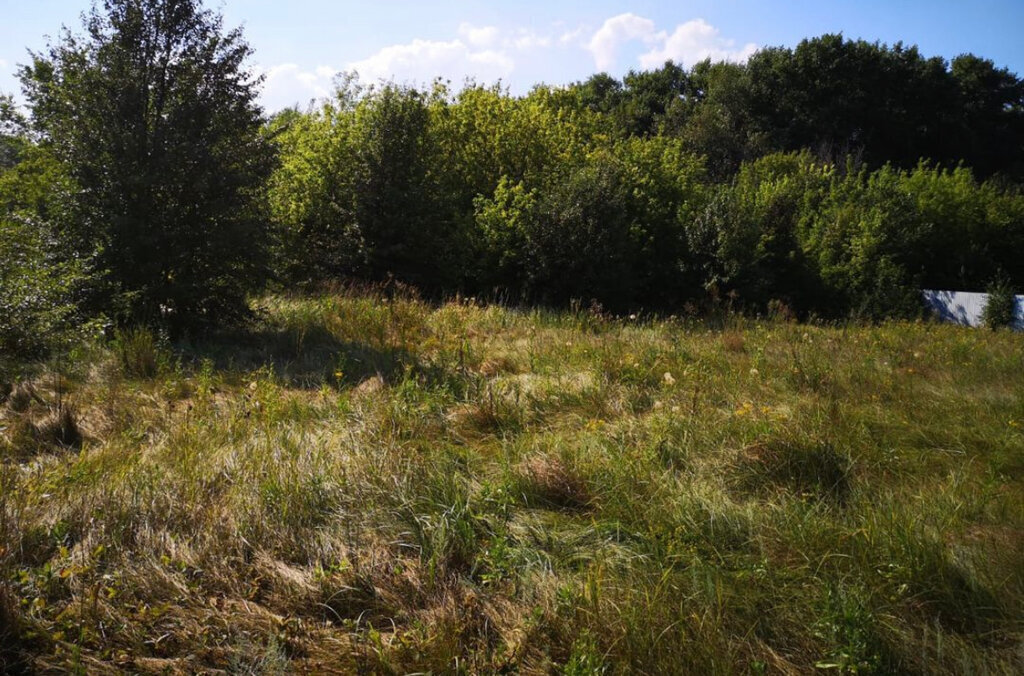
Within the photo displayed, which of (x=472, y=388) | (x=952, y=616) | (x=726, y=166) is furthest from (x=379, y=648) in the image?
(x=726, y=166)

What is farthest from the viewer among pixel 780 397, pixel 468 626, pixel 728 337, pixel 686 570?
pixel 728 337

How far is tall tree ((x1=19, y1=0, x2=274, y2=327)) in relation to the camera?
22.1 ft

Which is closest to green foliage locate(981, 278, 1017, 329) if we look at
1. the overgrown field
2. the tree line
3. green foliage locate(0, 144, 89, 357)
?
the tree line

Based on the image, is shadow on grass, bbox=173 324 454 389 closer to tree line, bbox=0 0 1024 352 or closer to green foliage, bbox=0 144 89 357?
tree line, bbox=0 0 1024 352

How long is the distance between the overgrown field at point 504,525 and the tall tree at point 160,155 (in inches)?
70.3

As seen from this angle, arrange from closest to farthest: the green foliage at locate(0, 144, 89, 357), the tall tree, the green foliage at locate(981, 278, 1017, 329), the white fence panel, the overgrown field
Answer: the overgrown field, the green foliage at locate(0, 144, 89, 357), the tall tree, the green foliage at locate(981, 278, 1017, 329), the white fence panel

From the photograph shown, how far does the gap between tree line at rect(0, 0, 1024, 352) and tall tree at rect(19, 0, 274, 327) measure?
0.08ft

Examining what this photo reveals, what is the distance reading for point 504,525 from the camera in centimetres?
310

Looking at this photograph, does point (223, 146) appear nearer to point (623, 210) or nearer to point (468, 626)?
point (468, 626)

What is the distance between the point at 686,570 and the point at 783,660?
534 millimetres

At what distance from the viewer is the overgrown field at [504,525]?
2.29 metres

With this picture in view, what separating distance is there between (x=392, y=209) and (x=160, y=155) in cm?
534

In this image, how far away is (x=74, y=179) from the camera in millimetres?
6691

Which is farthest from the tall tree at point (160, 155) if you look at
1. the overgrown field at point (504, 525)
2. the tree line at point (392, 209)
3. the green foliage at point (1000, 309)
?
the green foliage at point (1000, 309)
